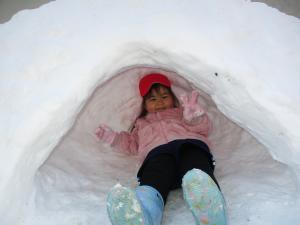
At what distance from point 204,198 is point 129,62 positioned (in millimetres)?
808

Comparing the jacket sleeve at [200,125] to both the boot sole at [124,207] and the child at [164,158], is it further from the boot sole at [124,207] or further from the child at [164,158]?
the boot sole at [124,207]

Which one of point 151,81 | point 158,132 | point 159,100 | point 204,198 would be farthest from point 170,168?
point 151,81

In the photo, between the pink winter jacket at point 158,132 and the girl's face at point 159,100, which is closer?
→ the pink winter jacket at point 158,132

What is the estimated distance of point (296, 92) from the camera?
5.19 ft

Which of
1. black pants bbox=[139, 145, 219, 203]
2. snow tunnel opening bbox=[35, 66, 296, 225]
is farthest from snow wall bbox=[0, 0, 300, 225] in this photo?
black pants bbox=[139, 145, 219, 203]

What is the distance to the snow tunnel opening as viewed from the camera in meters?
1.69

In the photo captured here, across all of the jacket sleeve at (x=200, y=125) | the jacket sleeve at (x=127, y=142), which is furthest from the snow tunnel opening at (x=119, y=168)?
the jacket sleeve at (x=200, y=125)

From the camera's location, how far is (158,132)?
6.79 feet

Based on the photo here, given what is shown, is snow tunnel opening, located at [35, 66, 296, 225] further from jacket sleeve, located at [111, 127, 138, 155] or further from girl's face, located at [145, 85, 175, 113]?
girl's face, located at [145, 85, 175, 113]

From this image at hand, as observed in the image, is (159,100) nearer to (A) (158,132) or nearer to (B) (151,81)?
(B) (151,81)

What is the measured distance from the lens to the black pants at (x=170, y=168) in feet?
5.55

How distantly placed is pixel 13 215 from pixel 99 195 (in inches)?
18.8

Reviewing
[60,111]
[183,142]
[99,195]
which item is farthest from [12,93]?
[183,142]

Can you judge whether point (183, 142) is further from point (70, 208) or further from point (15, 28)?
point (15, 28)
